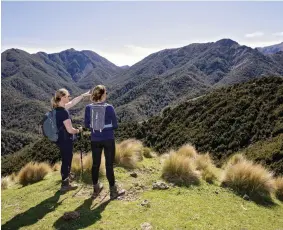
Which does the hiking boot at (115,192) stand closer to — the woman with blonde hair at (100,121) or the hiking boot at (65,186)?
the woman with blonde hair at (100,121)

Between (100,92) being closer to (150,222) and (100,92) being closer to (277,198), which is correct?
(150,222)

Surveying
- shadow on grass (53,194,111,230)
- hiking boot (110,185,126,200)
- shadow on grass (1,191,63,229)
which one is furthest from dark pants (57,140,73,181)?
hiking boot (110,185,126,200)

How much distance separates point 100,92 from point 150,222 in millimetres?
2714

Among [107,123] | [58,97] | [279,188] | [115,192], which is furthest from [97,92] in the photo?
[279,188]

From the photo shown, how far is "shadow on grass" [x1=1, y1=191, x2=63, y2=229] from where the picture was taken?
626 centimetres

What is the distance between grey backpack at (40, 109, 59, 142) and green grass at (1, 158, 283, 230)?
1422mm

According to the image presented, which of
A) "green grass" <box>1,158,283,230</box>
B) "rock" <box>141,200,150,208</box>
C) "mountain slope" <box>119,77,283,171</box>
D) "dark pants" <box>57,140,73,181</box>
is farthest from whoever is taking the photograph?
"mountain slope" <box>119,77,283,171</box>

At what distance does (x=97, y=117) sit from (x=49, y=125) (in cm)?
110

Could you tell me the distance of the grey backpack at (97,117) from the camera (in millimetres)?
7152

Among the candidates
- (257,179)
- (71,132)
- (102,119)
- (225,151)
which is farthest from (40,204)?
(225,151)

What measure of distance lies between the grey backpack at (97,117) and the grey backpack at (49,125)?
2.79 ft

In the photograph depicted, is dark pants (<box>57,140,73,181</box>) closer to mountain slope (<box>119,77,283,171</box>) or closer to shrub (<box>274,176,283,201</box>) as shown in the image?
shrub (<box>274,176,283,201</box>)

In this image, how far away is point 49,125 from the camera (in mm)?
7449

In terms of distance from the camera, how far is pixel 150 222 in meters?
6.25
